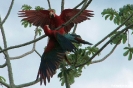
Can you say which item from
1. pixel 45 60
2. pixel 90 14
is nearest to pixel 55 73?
pixel 45 60

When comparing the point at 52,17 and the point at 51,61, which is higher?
the point at 52,17

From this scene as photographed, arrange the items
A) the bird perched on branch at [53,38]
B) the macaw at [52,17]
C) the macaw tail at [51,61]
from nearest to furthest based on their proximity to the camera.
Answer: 1. the bird perched on branch at [53,38]
2. the macaw tail at [51,61]
3. the macaw at [52,17]

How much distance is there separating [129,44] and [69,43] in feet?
3.56

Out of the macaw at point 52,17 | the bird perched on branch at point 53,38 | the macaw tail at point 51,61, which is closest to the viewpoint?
the bird perched on branch at point 53,38

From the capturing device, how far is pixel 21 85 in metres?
7.32

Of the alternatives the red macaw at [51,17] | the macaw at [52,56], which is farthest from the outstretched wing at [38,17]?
the macaw at [52,56]

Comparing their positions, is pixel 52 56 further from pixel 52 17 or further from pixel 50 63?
pixel 52 17

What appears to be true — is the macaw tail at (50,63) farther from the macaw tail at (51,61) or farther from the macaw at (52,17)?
the macaw at (52,17)

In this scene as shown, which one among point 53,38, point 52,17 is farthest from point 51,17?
point 53,38

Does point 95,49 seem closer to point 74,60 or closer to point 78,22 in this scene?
point 74,60

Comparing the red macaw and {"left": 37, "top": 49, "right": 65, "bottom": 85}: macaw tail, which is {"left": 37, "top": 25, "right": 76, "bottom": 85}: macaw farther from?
the red macaw

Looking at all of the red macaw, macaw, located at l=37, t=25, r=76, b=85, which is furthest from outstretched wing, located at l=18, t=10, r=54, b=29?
macaw, located at l=37, t=25, r=76, b=85

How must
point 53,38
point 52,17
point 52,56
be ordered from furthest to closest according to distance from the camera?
point 52,17 → point 52,56 → point 53,38

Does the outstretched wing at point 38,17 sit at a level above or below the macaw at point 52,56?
above
